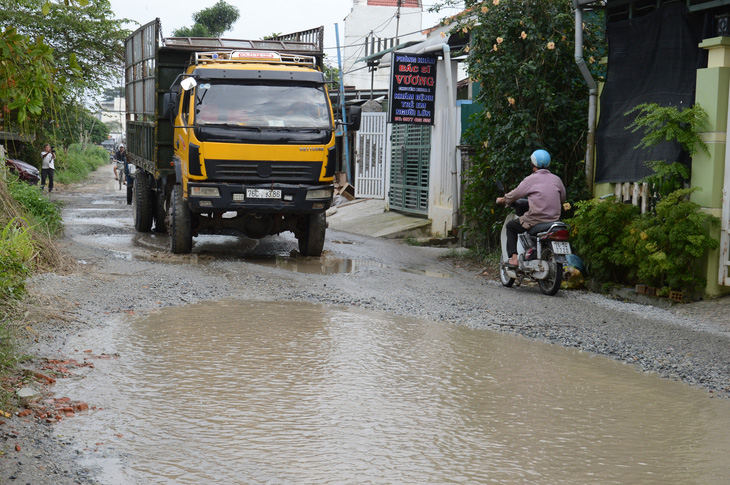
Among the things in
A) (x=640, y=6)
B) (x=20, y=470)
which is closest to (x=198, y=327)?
(x=20, y=470)

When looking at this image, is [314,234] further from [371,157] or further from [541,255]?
[371,157]

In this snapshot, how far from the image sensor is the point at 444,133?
15.7 m

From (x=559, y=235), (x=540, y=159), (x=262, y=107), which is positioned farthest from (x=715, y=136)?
(x=262, y=107)

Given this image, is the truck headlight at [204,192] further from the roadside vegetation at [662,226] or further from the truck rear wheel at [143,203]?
the roadside vegetation at [662,226]

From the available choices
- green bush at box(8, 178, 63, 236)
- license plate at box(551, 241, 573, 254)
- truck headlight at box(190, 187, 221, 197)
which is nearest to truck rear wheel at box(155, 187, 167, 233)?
green bush at box(8, 178, 63, 236)

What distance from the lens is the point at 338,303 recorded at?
8.27 m

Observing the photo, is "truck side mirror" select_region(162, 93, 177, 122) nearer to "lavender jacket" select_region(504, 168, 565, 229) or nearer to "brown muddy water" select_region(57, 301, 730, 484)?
"lavender jacket" select_region(504, 168, 565, 229)

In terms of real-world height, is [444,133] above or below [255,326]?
above

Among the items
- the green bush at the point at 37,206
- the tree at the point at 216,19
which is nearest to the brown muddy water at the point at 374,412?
the green bush at the point at 37,206

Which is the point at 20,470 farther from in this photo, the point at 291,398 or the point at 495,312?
the point at 495,312

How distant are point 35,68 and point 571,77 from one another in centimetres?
796

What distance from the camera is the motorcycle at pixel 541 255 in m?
9.12

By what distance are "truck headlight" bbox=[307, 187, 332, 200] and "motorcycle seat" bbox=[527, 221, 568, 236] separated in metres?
2.97

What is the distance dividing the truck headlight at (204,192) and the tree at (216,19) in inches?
1325
